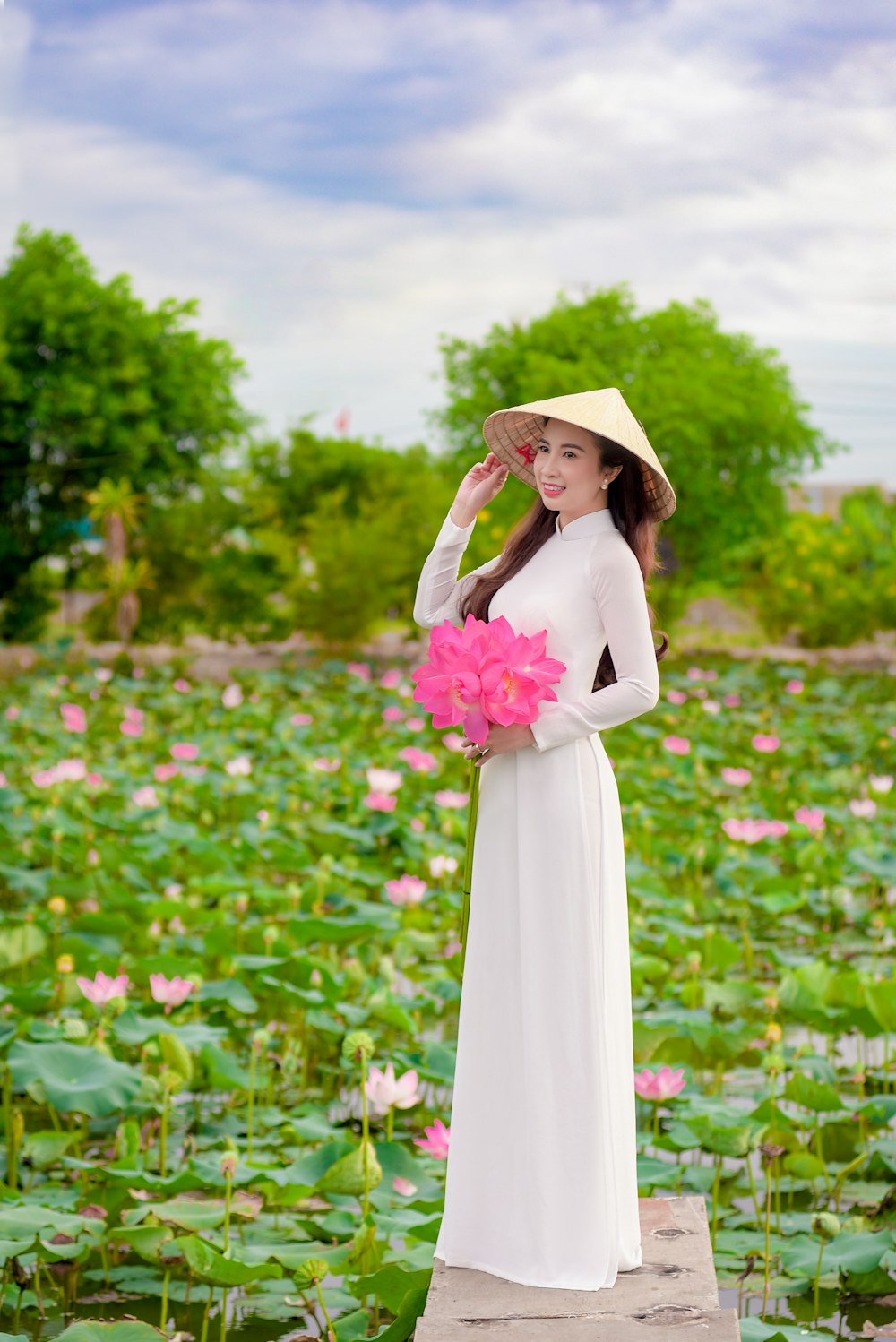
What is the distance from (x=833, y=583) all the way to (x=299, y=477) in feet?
19.2

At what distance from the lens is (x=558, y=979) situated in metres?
1.96

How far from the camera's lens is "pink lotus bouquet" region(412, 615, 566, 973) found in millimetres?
1938

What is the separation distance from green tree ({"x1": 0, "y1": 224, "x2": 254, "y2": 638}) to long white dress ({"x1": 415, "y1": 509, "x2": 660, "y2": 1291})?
1560cm

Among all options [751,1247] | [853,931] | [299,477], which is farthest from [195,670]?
[751,1247]

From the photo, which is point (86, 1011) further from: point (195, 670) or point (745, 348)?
point (745, 348)

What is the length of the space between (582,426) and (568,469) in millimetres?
84

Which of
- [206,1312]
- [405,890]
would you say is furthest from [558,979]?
[405,890]

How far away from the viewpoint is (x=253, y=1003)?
3.50 m

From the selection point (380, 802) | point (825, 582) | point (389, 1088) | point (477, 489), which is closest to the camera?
point (477, 489)

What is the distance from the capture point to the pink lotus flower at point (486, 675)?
1.94 meters

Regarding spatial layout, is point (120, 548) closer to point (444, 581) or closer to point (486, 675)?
point (444, 581)

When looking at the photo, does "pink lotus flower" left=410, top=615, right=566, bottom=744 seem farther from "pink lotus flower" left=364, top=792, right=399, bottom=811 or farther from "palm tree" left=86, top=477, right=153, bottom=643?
"palm tree" left=86, top=477, right=153, bottom=643

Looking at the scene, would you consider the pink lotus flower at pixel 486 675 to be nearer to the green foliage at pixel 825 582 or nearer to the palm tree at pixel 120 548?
the palm tree at pixel 120 548

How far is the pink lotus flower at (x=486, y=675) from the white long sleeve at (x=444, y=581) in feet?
0.64
